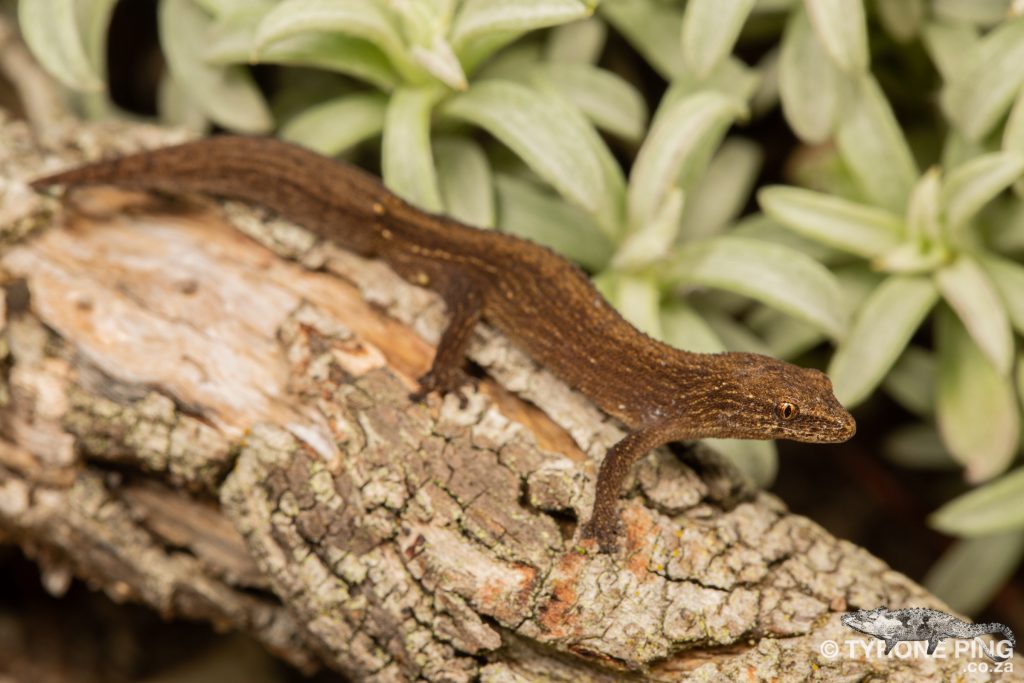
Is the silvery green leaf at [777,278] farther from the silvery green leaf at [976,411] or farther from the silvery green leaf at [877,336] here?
the silvery green leaf at [976,411]

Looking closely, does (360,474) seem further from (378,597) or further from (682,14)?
(682,14)

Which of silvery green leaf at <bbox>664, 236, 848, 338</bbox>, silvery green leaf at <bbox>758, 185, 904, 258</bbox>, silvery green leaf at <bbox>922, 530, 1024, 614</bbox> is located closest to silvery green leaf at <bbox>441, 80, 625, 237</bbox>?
silvery green leaf at <bbox>664, 236, 848, 338</bbox>

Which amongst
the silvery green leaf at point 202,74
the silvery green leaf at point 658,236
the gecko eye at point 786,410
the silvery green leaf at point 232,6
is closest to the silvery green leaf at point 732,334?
the silvery green leaf at point 658,236

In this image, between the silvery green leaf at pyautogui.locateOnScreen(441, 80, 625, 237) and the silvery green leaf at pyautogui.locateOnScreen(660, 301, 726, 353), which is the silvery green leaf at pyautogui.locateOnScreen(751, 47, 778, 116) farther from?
the silvery green leaf at pyautogui.locateOnScreen(660, 301, 726, 353)

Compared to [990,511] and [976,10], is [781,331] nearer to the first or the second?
[990,511]

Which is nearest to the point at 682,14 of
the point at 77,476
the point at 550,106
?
the point at 550,106
